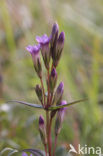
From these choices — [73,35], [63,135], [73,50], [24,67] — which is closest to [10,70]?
[24,67]

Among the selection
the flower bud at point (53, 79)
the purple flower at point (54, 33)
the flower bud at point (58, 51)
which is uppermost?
the purple flower at point (54, 33)

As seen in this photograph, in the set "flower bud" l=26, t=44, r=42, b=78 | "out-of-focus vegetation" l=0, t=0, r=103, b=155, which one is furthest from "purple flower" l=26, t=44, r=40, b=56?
"out-of-focus vegetation" l=0, t=0, r=103, b=155

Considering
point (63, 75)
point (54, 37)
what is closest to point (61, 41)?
point (54, 37)

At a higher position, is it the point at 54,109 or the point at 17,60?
the point at 17,60

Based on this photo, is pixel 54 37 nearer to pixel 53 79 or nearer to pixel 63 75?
pixel 53 79

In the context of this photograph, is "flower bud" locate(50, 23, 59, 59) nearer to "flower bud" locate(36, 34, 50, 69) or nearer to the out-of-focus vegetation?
"flower bud" locate(36, 34, 50, 69)

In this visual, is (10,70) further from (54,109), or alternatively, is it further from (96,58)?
(54,109)

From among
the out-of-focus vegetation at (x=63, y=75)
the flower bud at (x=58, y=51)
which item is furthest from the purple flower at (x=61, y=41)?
the out-of-focus vegetation at (x=63, y=75)

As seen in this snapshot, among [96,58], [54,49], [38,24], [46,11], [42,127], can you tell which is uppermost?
[38,24]

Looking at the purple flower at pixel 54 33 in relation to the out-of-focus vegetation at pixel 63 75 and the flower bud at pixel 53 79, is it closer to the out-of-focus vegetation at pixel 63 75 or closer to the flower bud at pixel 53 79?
the flower bud at pixel 53 79
